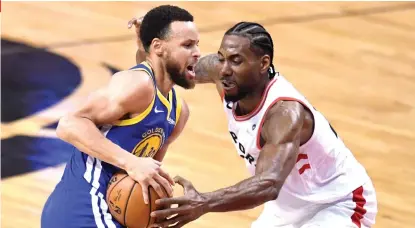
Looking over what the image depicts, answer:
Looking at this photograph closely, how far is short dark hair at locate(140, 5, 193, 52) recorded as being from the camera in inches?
174

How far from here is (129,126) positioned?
14.0 feet

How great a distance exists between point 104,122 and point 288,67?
14.5 ft

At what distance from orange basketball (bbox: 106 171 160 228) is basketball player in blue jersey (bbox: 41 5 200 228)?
0.05m

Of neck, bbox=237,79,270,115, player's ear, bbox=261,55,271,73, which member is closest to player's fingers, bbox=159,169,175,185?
neck, bbox=237,79,270,115

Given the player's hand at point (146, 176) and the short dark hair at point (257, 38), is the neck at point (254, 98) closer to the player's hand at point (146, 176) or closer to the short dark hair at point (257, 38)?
the short dark hair at point (257, 38)

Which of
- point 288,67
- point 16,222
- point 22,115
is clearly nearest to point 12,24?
point 22,115

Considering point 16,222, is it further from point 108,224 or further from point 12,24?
point 12,24

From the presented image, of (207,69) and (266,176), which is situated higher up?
(207,69)

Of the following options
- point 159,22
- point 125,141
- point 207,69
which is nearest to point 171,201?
point 125,141

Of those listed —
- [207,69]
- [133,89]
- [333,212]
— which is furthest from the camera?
[207,69]

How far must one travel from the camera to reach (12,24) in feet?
29.6

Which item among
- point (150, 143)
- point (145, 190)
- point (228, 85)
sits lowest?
point (145, 190)

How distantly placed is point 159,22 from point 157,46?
12 cm

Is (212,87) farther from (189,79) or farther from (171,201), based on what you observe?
(171,201)
